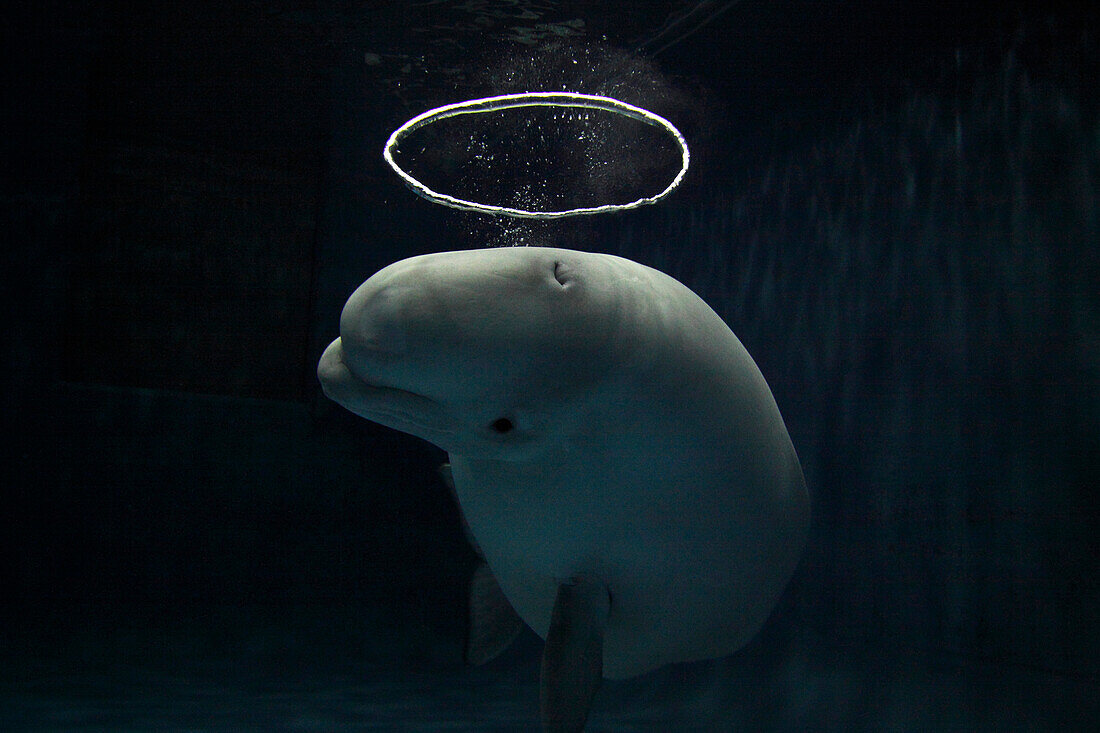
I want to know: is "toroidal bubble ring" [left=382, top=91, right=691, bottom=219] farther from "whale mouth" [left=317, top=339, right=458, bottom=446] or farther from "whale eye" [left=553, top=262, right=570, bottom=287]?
"whale mouth" [left=317, top=339, right=458, bottom=446]

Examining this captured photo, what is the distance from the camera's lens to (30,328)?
24.6 feet

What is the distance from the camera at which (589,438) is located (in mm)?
2230

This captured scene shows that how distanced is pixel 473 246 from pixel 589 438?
13.7 feet

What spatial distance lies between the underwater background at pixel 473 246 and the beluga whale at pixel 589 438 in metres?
1.79

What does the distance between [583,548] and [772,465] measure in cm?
79

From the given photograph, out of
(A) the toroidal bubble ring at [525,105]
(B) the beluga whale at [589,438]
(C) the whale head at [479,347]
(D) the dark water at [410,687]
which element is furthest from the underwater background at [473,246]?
(C) the whale head at [479,347]

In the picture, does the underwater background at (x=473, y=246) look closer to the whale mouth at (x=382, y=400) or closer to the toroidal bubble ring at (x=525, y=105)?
the toroidal bubble ring at (x=525, y=105)

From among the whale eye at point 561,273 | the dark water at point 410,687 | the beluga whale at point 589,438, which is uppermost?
the whale eye at point 561,273

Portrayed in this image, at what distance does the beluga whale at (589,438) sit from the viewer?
73.9 inches

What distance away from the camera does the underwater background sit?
4301mm

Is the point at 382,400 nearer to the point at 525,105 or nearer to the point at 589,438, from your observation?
the point at 589,438

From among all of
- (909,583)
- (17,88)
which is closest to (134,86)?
(17,88)

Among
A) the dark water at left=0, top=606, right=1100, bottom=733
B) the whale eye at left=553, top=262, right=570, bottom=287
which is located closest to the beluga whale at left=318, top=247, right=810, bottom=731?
the whale eye at left=553, top=262, right=570, bottom=287

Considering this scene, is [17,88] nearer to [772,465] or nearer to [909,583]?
[772,465]
